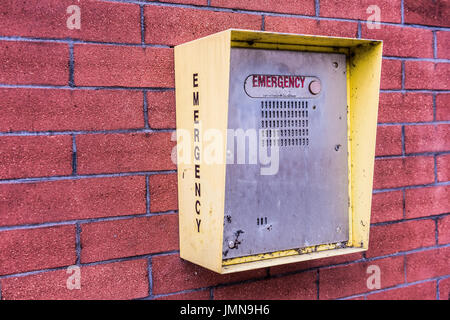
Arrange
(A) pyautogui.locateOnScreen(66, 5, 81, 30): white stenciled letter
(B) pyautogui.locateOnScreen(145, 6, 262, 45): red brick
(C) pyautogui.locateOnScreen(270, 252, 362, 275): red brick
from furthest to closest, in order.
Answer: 1. (C) pyautogui.locateOnScreen(270, 252, 362, 275): red brick
2. (B) pyautogui.locateOnScreen(145, 6, 262, 45): red brick
3. (A) pyautogui.locateOnScreen(66, 5, 81, 30): white stenciled letter

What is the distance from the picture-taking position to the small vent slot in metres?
1.37

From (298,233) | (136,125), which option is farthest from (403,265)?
(136,125)

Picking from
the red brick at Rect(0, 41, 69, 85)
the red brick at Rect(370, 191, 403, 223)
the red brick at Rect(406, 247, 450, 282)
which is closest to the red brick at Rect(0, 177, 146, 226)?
the red brick at Rect(0, 41, 69, 85)

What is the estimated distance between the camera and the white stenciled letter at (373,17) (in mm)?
1807

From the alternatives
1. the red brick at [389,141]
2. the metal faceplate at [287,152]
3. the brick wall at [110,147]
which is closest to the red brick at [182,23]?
the brick wall at [110,147]

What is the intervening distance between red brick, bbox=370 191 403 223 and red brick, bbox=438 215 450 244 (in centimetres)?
23

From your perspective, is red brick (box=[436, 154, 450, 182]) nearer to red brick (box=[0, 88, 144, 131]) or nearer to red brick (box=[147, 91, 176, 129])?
red brick (box=[147, 91, 176, 129])

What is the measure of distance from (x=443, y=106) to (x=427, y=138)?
16cm

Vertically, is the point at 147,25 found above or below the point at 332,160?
above

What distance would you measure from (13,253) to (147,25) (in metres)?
0.79

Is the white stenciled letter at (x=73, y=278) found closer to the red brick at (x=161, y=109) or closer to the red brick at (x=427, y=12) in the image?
the red brick at (x=161, y=109)

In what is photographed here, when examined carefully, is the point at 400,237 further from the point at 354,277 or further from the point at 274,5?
the point at 274,5

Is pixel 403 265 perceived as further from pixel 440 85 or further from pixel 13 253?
pixel 13 253

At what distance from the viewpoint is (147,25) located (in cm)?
145
